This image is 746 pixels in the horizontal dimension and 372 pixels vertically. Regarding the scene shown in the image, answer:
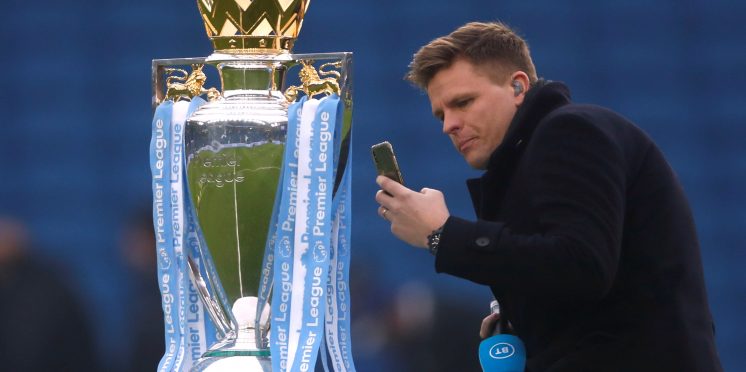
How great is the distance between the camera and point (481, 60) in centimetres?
214

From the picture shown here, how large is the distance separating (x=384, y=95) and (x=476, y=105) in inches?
111

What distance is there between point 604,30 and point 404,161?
871 mm

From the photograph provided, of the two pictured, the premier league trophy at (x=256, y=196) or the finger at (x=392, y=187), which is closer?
the finger at (x=392, y=187)

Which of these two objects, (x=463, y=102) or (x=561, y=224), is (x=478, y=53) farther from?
(x=561, y=224)

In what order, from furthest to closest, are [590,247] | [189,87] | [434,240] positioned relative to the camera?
1. [189,87]
2. [434,240]
3. [590,247]

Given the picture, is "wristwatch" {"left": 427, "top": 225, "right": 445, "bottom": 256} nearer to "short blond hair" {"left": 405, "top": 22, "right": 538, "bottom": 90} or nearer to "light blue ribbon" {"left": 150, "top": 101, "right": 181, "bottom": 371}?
"short blond hair" {"left": 405, "top": 22, "right": 538, "bottom": 90}

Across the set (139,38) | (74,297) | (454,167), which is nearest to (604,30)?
(454,167)

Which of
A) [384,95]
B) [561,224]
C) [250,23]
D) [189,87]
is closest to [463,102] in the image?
[561,224]

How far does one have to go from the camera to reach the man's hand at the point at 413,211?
2.04m

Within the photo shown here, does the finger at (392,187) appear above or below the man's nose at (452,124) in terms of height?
below

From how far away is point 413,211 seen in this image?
2.05 meters

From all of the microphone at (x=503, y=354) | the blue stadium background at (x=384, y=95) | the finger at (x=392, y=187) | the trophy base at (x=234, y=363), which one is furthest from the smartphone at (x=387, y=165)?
the blue stadium background at (x=384, y=95)

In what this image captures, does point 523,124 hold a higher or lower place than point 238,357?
higher

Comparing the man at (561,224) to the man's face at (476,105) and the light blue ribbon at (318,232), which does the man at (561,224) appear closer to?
the man's face at (476,105)
